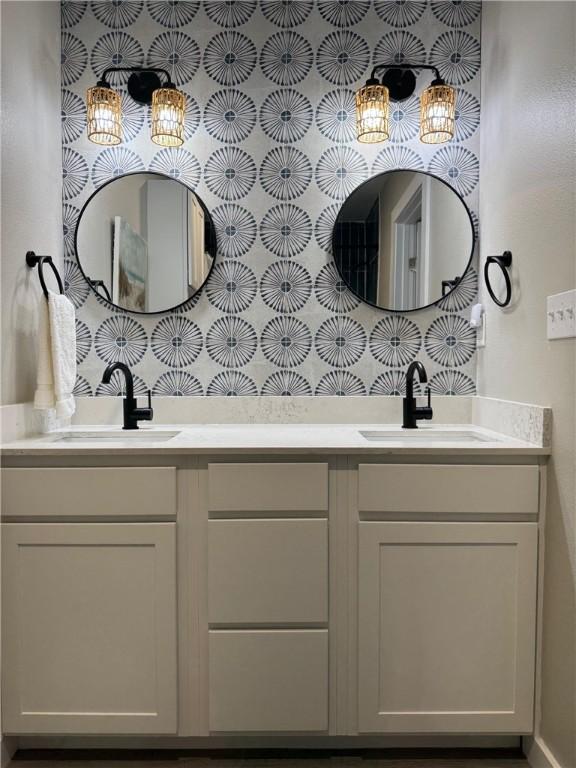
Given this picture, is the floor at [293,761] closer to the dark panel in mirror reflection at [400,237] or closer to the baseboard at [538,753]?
the baseboard at [538,753]

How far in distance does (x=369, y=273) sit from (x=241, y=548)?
1.13 metres

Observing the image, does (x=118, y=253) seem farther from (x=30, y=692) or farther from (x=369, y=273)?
(x=30, y=692)

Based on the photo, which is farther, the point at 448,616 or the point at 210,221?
the point at 210,221

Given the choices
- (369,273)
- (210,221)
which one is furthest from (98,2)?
(369,273)

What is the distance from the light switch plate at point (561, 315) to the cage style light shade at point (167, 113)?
1.40 m

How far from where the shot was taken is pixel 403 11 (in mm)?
2107

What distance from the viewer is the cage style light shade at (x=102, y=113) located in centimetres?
197

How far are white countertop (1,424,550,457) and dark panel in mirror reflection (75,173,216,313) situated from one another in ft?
1.67

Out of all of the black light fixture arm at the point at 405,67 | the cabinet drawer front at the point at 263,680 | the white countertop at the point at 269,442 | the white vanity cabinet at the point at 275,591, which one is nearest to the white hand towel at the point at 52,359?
the white countertop at the point at 269,442

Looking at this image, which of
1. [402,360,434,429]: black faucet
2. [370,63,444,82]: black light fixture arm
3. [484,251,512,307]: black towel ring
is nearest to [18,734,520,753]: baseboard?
[402,360,434,429]: black faucet

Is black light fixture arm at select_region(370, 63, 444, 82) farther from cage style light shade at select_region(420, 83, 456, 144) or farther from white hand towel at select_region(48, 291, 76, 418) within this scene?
white hand towel at select_region(48, 291, 76, 418)

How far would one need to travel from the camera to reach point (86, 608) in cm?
154

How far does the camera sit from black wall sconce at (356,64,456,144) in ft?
6.46

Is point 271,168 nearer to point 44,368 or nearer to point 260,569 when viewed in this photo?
point 44,368
